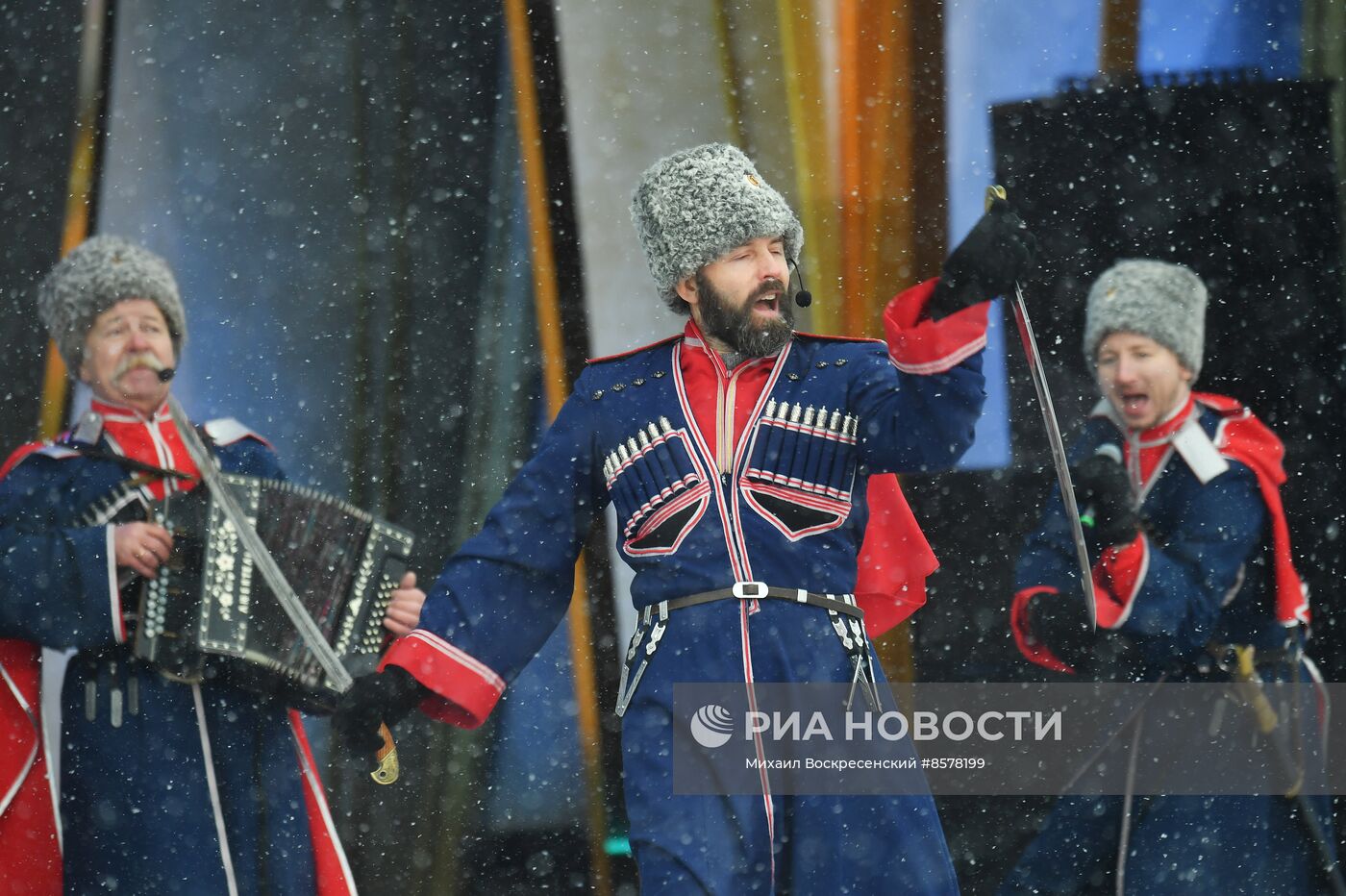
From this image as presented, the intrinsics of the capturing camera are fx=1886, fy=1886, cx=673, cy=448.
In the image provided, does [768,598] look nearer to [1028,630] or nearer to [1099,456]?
[1028,630]

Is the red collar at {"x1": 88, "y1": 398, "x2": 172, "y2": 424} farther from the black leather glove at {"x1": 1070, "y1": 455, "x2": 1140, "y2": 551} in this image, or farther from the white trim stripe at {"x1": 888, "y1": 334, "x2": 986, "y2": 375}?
the black leather glove at {"x1": 1070, "y1": 455, "x2": 1140, "y2": 551}

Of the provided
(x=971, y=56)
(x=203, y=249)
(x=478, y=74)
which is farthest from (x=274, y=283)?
(x=971, y=56)

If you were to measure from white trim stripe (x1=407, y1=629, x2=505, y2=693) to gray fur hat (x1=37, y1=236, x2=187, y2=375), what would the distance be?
1.24 metres

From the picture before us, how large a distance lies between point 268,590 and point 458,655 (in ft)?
1.93

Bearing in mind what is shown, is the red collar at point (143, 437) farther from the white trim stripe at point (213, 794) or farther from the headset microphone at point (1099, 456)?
the headset microphone at point (1099, 456)

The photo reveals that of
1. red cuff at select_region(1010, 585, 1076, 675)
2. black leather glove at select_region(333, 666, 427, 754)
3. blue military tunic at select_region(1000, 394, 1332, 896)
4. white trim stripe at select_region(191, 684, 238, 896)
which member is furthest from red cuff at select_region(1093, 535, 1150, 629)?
white trim stripe at select_region(191, 684, 238, 896)

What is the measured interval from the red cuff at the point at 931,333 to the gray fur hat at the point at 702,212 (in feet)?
1.24

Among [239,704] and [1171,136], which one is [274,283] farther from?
[1171,136]

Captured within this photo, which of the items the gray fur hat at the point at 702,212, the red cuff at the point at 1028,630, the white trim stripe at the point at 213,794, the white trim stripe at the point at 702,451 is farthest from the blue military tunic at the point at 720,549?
the red cuff at the point at 1028,630

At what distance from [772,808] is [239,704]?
1360 mm

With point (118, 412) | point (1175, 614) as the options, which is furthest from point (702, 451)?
point (118, 412)

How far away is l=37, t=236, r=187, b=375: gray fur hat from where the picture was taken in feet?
13.5

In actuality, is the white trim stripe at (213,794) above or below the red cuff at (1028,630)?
below

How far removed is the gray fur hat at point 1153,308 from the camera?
14.2ft
